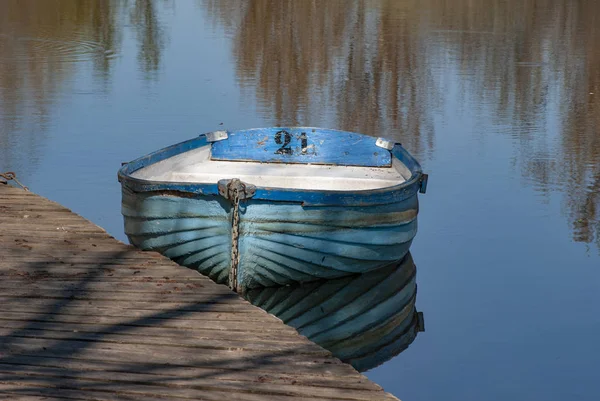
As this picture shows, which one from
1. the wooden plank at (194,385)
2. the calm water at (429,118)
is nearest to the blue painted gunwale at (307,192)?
the calm water at (429,118)

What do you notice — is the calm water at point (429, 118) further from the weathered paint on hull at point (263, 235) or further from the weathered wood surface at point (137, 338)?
the weathered wood surface at point (137, 338)

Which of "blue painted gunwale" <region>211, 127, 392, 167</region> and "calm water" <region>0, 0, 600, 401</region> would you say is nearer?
"calm water" <region>0, 0, 600, 401</region>

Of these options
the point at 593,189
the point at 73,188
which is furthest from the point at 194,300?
the point at 593,189

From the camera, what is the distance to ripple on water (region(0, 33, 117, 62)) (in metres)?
20.3

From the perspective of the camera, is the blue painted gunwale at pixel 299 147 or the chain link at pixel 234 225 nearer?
the chain link at pixel 234 225

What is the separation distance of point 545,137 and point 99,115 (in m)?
6.49

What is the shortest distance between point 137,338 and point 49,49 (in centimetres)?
1662

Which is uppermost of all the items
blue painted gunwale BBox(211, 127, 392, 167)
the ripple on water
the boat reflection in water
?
blue painted gunwale BBox(211, 127, 392, 167)

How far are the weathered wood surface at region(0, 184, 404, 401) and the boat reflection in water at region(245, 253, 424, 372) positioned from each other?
0.99 metres

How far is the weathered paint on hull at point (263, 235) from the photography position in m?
7.50

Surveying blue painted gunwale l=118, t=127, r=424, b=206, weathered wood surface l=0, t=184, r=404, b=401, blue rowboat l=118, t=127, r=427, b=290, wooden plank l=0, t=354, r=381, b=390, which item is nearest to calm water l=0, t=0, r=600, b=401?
blue rowboat l=118, t=127, r=427, b=290

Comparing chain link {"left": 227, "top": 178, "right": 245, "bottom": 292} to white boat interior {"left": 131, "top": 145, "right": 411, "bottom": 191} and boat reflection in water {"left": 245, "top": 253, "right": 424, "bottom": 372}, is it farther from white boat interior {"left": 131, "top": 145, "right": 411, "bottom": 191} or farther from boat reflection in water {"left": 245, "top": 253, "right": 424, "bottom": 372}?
white boat interior {"left": 131, "top": 145, "right": 411, "bottom": 191}

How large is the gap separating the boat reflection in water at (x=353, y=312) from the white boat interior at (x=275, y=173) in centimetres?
94

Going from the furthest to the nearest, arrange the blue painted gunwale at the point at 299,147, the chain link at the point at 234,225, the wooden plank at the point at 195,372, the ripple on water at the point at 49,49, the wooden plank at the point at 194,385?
the ripple on water at the point at 49,49, the blue painted gunwale at the point at 299,147, the chain link at the point at 234,225, the wooden plank at the point at 195,372, the wooden plank at the point at 194,385
